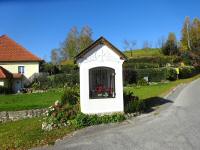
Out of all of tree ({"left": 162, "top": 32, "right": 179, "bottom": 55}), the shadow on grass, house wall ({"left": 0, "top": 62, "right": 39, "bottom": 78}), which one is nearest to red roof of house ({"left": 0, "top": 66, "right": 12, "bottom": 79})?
house wall ({"left": 0, "top": 62, "right": 39, "bottom": 78})

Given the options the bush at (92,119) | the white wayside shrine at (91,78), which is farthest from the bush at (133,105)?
the bush at (92,119)

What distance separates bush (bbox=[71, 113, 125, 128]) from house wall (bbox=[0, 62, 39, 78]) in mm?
41136

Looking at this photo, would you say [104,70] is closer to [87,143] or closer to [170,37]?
[87,143]

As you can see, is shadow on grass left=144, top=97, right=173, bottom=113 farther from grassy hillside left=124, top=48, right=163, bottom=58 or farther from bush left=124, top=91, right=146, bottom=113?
grassy hillside left=124, top=48, right=163, bottom=58

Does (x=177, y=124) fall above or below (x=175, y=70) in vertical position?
below

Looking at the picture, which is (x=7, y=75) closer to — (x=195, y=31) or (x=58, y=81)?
(x=58, y=81)

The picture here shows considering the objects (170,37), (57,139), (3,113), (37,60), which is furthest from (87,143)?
(170,37)

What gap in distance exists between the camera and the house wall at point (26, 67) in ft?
189

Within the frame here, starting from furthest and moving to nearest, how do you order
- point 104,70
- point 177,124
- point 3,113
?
1. point 3,113
2. point 104,70
3. point 177,124

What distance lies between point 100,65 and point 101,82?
141 centimetres

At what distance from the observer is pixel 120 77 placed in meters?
19.4

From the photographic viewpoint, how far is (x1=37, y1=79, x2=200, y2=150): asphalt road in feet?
42.2

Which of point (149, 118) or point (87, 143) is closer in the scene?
point (87, 143)

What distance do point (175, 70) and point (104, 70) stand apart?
33.9 metres
